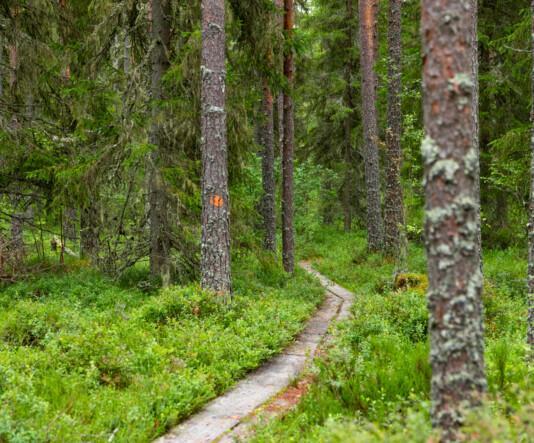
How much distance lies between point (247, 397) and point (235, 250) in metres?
6.48

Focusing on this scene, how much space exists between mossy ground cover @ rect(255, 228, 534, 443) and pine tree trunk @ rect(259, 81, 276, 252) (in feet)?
22.4

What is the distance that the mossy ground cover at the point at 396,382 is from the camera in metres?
3.50

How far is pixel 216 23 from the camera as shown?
9.73 metres

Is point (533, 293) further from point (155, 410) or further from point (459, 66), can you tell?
point (155, 410)

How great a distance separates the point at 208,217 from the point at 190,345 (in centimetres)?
288

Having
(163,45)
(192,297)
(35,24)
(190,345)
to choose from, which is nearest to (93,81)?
(163,45)

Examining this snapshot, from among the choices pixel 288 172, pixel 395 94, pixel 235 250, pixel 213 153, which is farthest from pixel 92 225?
pixel 395 94

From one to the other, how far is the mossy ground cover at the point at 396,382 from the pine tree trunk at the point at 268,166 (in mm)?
6826

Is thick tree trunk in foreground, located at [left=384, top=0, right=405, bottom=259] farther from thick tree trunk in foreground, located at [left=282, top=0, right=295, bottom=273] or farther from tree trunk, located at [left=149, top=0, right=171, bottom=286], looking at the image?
tree trunk, located at [left=149, top=0, right=171, bottom=286]

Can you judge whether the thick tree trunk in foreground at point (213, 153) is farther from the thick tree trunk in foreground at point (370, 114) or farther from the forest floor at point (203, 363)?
the thick tree trunk in foreground at point (370, 114)

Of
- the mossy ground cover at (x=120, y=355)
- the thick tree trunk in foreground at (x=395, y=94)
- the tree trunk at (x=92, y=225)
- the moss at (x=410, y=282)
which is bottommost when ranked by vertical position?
the mossy ground cover at (x=120, y=355)

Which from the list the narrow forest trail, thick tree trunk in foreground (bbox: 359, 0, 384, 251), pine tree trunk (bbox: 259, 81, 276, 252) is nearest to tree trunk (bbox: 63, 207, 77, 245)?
pine tree trunk (bbox: 259, 81, 276, 252)

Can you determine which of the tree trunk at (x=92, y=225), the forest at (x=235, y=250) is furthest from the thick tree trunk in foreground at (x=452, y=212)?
the tree trunk at (x=92, y=225)

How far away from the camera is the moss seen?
37.7ft
